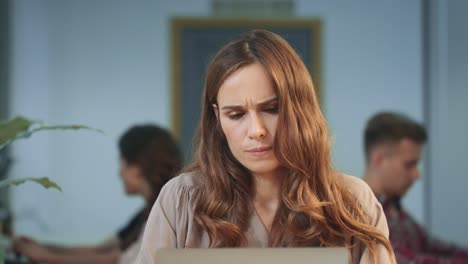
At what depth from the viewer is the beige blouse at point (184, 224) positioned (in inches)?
48.9

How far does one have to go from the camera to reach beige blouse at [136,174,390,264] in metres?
1.24

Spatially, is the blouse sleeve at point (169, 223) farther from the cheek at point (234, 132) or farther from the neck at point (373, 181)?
the neck at point (373, 181)

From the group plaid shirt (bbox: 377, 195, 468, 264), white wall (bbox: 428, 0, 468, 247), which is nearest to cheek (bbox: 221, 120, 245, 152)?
plaid shirt (bbox: 377, 195, 468, 264)

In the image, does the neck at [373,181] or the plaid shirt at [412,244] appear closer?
the plaid shirt at [412,244]

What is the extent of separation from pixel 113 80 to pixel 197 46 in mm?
558

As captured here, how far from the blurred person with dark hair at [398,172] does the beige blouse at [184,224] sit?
1098 mm

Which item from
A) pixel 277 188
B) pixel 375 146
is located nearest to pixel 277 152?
pixel 277 188

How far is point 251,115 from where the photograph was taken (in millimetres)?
1149

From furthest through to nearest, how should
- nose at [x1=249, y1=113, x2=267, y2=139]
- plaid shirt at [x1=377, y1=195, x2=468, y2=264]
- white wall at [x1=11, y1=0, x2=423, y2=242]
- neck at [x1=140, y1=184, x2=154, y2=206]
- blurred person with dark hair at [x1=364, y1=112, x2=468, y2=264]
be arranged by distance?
white wall at [x1=11, y1=0, x2=423, y2=242], neck at [x1=140, y1=184, x2=154, y2=206], blurred person with dark hair at [x1=364, y1=112, x2=468, y2=264], plaid shirt at [x1=377, y1=195, x2=468, y2=264], nose at [x1=249, y1=113, x2=267, y2=139]

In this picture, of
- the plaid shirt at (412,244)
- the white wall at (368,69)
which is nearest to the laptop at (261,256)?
the plaid shirt at (412,244)

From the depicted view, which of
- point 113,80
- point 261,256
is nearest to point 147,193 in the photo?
point 261,256

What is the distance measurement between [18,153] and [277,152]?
3.57 metres

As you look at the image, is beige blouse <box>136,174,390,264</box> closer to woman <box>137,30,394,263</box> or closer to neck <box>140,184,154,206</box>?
woman <box>137,30,394,263</box>

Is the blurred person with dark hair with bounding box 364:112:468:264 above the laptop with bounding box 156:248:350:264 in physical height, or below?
below
